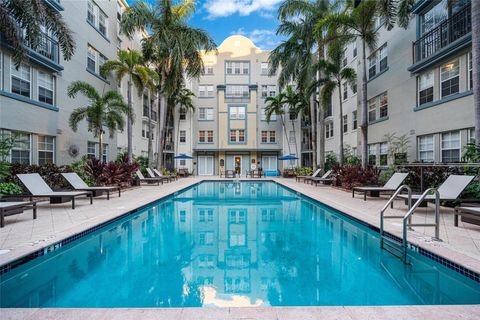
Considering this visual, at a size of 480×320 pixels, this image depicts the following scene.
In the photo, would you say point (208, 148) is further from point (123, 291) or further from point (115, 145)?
point (123, 291)

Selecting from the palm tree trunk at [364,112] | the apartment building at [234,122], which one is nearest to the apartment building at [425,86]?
the palm tree trunk at [364,112]

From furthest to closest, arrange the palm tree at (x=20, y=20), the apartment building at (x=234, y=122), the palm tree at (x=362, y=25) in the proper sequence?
the apartment building at (x=234, y=122)
the palm tree at (x=362, y=25)
the palm tree at (x=20, y=20)

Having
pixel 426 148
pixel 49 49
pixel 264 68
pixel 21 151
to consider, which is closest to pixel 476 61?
pixel 426 148

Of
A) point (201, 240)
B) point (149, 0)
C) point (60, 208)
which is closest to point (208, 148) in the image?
point (149, 0)

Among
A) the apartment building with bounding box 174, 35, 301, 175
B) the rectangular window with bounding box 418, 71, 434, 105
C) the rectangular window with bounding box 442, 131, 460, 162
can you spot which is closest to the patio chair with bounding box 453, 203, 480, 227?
the rectangular window with bounding box 442, 131, 460, 162

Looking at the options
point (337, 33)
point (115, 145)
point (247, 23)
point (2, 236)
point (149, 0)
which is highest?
point (247, 23)

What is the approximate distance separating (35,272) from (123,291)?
1624 mm

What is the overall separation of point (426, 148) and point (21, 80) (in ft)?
58.3

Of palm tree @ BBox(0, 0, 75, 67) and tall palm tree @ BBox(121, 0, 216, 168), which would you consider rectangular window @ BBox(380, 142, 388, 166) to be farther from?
palm tree @ BBox(0, 0, 75, 67)

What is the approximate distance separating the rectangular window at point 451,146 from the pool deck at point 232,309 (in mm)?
3819

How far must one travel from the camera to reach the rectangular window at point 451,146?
1080 cm

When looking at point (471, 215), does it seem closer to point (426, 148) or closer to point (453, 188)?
point (453, 188)

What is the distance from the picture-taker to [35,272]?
4230 millimetres

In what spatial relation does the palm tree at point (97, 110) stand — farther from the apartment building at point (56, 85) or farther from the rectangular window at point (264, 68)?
the rectangular window at point (264, 68)
